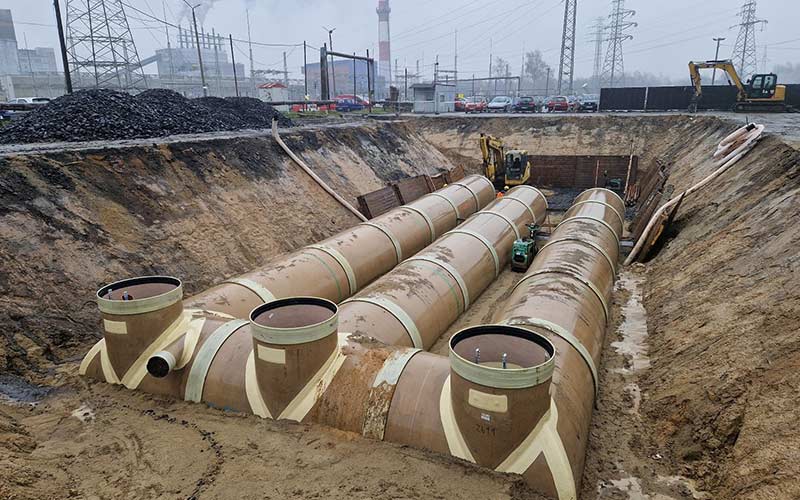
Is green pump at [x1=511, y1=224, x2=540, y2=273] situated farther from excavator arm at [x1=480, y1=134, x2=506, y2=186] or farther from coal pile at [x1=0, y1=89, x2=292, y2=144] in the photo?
coal pile at [x1=0, y1=89, x2=292, y2=144]

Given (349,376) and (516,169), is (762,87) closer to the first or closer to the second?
(516,169)

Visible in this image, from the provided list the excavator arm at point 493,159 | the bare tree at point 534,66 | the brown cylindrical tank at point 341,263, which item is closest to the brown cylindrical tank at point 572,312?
the brown cylindrical tank at point 341,263

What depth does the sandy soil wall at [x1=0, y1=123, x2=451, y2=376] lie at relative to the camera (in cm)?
738

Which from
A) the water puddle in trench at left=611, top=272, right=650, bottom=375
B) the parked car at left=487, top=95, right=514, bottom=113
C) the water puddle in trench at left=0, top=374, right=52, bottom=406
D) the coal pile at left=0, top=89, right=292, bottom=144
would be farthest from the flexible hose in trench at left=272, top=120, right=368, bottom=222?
the parked car at left=487, top=95, right=514, bottom=113

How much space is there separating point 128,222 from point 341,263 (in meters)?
4.45

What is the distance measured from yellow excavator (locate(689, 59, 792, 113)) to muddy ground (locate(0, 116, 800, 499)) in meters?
18.8

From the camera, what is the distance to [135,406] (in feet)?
18.9

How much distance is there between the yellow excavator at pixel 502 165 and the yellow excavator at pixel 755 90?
1591 centimetres

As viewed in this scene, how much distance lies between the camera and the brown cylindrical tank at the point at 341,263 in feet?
25.0

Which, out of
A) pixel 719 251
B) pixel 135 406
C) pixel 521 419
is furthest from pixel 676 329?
pixel 135 406

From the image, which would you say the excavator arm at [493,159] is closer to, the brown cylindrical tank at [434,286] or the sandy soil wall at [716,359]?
the brown cylindrical tank at [434,286]

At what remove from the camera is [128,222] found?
31.7 feet

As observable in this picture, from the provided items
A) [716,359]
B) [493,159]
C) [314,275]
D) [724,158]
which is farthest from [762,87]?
[314,275]

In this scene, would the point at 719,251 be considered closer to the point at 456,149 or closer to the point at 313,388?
the point at 313,388
